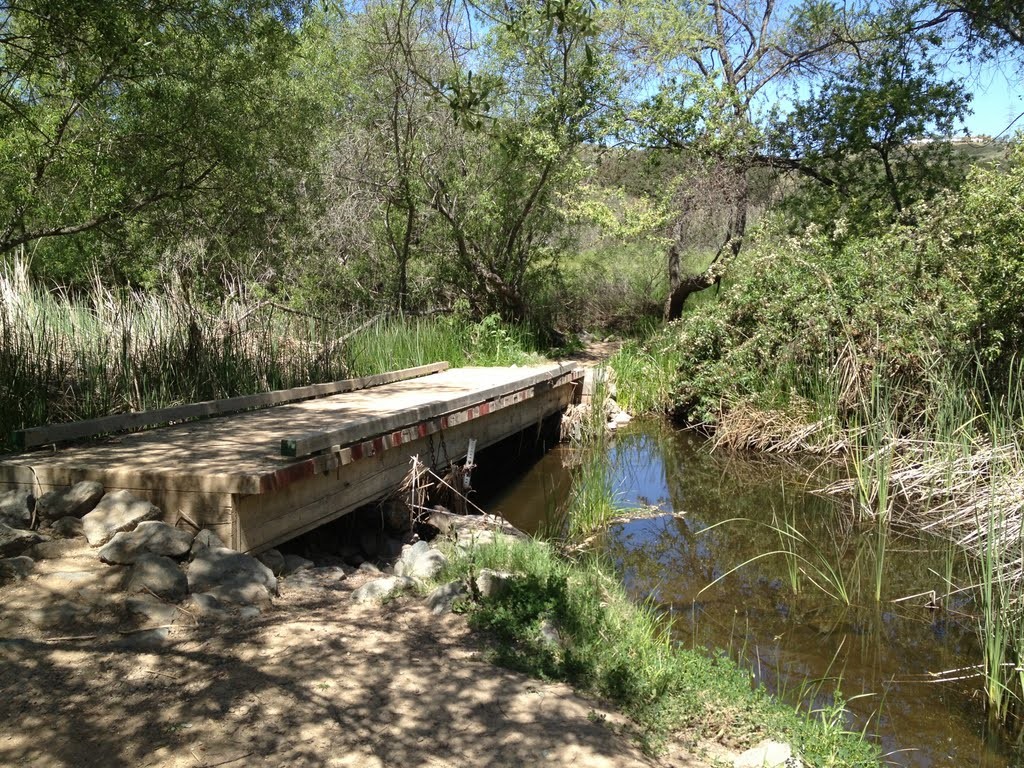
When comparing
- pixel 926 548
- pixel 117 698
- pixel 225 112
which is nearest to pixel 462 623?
pixel 117 698

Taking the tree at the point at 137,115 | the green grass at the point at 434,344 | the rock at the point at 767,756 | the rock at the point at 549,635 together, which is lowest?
the rock at the point at 767,756

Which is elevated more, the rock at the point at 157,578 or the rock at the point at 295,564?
the rock at the point at 157,578

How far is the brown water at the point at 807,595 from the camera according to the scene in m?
4.11

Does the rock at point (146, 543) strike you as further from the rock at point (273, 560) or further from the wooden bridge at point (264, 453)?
the rock at point (273, 560)

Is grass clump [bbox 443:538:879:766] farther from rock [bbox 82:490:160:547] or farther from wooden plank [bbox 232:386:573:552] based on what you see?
rock [bbox 82:490:160:547]

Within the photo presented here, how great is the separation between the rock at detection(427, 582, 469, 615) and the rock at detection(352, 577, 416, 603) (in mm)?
212

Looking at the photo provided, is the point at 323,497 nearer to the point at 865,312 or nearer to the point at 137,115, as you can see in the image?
the point at 137,115

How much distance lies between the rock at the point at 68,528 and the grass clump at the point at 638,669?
2004 millimetres

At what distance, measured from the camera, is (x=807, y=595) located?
5.58m

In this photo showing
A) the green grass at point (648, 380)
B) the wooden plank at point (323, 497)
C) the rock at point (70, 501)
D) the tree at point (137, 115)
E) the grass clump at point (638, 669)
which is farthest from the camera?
the green grass at point (648, 380)

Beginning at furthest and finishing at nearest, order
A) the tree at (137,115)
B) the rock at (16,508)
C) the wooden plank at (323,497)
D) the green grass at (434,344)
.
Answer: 1. the green grass at (434,344)
2. the tree at (137,115)
3. the wooden plank at (323,497)
4. the rock at (16,508)

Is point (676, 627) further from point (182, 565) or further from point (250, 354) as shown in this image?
point (250, 354)

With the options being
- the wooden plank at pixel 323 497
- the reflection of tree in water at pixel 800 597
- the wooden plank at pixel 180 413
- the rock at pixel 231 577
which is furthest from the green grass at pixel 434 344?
the rock at pixel 231 577

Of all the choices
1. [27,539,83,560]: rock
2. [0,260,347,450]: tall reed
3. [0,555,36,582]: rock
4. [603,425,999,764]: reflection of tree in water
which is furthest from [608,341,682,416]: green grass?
[0,555,36,582]: rock
